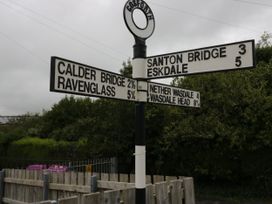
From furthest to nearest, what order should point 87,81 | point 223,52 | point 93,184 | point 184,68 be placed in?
point 93,184, point 184,68, point 223,52, point 87,81

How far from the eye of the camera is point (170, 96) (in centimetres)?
423

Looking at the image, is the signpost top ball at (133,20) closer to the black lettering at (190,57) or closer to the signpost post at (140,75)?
the signpost post at (140,75)

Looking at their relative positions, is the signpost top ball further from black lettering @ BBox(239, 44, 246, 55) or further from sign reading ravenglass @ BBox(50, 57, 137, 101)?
black lettering @ BBox(239, 44, 246, 55)

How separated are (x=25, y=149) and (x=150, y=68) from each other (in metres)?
15.3

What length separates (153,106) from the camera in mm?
12227

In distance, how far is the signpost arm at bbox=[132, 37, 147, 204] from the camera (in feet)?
12.1

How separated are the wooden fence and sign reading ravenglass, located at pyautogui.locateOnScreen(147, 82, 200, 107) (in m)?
1.16

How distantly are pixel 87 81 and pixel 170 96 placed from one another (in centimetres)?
124

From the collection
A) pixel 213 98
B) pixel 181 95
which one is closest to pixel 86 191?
pixel 181 95

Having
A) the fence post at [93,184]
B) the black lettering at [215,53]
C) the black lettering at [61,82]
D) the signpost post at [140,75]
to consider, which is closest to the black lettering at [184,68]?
the black lettering at [215,53]

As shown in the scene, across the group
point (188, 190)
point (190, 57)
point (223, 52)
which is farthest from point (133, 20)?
point (188, 190)

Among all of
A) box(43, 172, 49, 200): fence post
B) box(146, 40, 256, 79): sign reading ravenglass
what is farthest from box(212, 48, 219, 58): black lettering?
box(43, 172, 49, 200): fence post

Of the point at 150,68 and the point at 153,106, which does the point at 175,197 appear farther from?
the point at 153,106

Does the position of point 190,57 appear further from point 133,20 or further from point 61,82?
point 61,82
